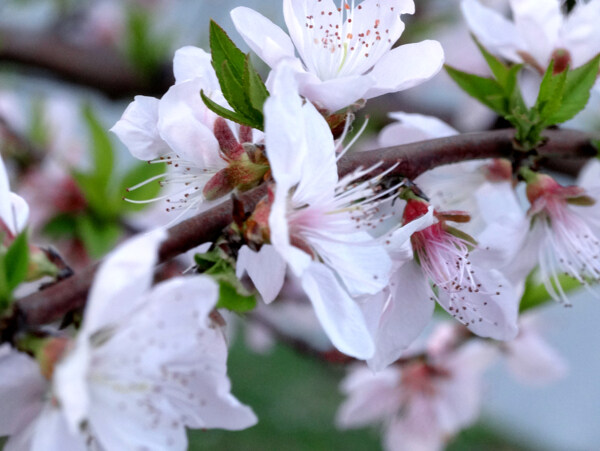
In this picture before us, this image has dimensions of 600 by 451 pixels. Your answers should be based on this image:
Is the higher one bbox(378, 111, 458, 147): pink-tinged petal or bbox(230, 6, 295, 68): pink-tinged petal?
bbox(230, 6, 295, 68): pink-tinged petal

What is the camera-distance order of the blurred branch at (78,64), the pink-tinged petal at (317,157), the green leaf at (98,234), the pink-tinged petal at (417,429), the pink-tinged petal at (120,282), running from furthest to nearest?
1. the blurred branch at (78,64)
2. the pink-tinged petal at (417,429)
3. the green leaf at (98,234)
4. the pink-tinged petal at (317,157)
5. the pink-tinged petal at (120,282)

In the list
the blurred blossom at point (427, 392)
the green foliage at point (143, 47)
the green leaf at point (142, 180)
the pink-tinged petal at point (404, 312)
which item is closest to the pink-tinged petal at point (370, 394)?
the blurred blossom at point (427, 392)

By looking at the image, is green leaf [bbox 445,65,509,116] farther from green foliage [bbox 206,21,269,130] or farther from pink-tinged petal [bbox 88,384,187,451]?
pink-tinged petal [bbox 88,384,187,451]

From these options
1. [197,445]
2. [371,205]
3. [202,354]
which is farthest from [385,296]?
[197,445]

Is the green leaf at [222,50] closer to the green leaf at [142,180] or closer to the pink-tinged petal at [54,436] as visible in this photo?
the pink-tinged petal at [54,436]

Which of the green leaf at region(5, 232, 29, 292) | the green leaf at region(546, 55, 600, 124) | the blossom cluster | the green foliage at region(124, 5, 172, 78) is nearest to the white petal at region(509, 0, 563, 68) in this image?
the blossom cluster

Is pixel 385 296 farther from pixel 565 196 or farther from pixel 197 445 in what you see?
pixel 197 445
